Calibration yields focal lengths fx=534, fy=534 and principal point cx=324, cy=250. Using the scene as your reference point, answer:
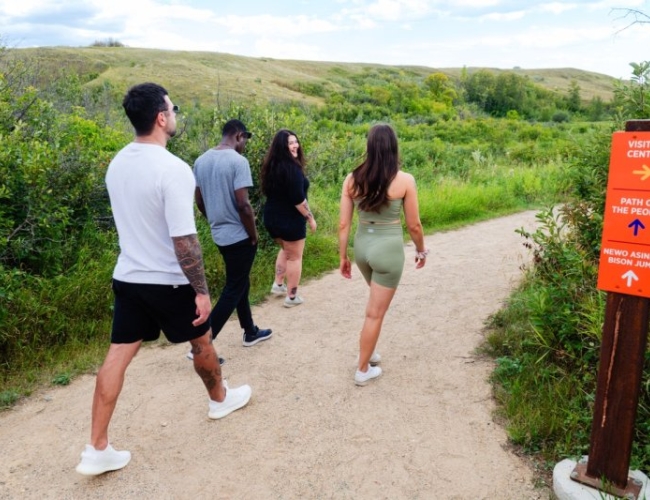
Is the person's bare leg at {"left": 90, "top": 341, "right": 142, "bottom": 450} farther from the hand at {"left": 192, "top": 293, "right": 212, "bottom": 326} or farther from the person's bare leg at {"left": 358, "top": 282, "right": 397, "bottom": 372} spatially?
the person's bare leg at {"left": 358, "top": 282, "right": 397, "bottom": 372}

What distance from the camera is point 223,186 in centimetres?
440

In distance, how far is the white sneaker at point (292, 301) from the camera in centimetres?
595

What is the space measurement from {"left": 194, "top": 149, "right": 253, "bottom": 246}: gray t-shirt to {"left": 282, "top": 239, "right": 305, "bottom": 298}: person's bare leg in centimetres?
112

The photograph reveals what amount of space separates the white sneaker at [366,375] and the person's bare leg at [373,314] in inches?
3.9

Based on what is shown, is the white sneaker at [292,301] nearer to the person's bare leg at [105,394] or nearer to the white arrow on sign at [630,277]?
the person's bare leg at [105,394]

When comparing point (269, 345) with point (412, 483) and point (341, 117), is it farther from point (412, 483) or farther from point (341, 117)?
point (341, 117)

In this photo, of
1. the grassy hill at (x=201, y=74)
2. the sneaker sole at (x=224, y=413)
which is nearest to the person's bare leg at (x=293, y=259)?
the sneaker sole at (x=224, y=413)

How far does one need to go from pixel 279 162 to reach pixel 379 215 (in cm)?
162

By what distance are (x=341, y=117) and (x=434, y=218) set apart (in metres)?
28.5

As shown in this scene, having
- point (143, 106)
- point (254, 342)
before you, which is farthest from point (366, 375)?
point (143, 106)

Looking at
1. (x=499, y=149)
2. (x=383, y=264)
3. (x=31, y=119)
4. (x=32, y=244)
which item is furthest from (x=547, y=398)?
(x=499, y=149)

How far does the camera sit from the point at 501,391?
13.0 feet

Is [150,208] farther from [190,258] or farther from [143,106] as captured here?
[143,106]

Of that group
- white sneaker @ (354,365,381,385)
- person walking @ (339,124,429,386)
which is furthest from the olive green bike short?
white sneaker @ (354,365,381,385)
